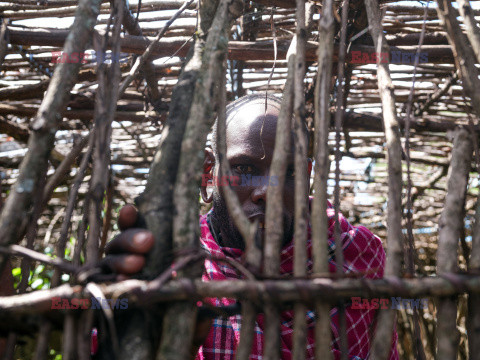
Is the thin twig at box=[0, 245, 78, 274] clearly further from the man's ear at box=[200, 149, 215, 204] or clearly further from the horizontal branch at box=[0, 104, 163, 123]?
the horizontal branch at box=[0, 104, 163, 123]

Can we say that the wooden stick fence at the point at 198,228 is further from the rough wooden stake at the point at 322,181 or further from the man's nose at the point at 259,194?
the man's nose at the point at 259,194

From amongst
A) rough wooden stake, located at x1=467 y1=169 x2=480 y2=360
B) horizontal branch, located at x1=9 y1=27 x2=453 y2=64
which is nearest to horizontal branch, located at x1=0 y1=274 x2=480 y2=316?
rough wooden stake, located at x1=467 y1=169 x2=480 y2=360

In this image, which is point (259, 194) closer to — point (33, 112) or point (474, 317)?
point (474, 317)

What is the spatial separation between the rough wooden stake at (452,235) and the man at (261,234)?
62 centimetres

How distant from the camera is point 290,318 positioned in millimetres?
1722

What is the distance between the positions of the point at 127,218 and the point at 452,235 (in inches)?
25.4

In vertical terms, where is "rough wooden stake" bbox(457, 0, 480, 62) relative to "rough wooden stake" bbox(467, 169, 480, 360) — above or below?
above

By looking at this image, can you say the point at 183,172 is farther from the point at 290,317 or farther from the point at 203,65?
the point at 290,317

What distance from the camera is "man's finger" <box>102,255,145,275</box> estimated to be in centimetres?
84

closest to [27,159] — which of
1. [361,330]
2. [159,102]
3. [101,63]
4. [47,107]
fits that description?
[47,107]

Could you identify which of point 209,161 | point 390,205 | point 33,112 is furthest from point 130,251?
point 33,112

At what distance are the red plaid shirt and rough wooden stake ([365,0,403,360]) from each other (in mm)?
565

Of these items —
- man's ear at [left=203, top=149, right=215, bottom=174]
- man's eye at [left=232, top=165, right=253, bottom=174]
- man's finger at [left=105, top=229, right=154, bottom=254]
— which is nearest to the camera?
man's finger at [left=105, top=229, right=154, bottom=254]

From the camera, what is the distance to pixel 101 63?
37.0 inches
